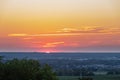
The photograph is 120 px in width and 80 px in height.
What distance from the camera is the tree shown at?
3509 cm

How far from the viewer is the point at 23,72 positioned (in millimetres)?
35219

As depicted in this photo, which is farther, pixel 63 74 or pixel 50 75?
pixel 63 74

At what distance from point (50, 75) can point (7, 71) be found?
388 centimetres

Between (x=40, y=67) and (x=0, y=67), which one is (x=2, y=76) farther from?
(x=40, y=67)

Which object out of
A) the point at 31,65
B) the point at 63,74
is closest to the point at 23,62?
the point at 31,65

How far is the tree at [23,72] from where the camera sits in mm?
35094

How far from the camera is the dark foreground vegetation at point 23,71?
35094 millimetres

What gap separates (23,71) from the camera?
35.2 m

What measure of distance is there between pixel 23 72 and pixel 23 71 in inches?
3.6

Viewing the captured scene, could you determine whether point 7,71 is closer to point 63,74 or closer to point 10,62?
point 10,62

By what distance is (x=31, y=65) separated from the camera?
36844 millimetres

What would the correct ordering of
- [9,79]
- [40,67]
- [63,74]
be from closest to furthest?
[9,79]
[40,67]
[63,74]

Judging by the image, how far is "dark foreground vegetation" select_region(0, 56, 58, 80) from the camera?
115 feet

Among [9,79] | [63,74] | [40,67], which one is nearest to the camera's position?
[9,79]
